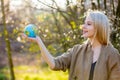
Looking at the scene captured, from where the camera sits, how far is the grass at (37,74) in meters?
15.2

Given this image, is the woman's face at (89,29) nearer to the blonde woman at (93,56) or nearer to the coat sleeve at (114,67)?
the blonde woman at (93,56)

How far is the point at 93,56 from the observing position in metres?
4.10

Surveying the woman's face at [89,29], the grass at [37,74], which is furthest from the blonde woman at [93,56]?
the grass at [37,74]

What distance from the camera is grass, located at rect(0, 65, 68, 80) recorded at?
600 inches

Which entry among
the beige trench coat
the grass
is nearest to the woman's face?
the beige trench coat

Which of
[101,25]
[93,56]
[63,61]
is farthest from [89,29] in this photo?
[63,61]

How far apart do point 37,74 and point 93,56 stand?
13712 millimetres

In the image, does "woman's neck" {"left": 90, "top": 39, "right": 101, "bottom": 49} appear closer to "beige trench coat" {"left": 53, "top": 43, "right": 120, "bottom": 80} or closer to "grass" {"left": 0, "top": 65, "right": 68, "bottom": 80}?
"beige trench coat" {"left": 53, "top": 43, "right": 120, "bottom": 80}

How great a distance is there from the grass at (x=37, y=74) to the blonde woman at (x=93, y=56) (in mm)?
9020

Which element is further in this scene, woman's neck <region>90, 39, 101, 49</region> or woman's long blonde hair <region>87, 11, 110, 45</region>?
woman's neck <region>90, 39, 101, 49</region>

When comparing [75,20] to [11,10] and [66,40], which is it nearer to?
[66,40]

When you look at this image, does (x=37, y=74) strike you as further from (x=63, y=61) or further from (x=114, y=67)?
(x=114, y=67)

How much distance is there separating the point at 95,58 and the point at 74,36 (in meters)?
2.99

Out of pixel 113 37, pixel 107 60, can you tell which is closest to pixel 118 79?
pixel 107 60
